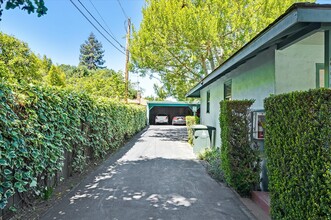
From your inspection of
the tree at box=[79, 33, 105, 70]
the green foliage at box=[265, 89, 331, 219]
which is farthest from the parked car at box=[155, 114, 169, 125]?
the tree at box=[79, 33, 105, 70]

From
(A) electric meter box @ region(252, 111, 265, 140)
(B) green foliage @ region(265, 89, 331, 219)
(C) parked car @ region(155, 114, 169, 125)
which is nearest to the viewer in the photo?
(B) green foliage @ region(265, 89, 331, 219)

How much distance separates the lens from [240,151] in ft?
15.3

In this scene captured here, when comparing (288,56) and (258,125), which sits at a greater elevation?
(288,56)

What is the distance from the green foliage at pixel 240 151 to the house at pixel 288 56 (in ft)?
2.66

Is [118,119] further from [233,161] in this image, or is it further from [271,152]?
[271,152]

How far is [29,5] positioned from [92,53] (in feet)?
249

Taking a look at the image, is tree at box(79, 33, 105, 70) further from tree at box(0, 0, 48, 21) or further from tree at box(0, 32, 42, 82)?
tree at box(0, 0, 48, 21)

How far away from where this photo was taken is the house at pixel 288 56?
110 inches

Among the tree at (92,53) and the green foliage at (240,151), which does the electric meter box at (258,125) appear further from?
the tree at (92,53)

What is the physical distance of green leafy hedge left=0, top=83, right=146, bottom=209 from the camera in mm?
3123

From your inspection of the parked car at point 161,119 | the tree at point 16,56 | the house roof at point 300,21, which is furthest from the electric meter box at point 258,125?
the parked car at point 161,119

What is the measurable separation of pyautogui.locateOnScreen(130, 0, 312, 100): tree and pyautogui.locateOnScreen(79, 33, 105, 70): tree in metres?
62.1

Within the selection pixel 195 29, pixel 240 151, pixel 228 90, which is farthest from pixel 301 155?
pixel 195 29

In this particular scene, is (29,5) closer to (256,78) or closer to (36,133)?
(36,133)
